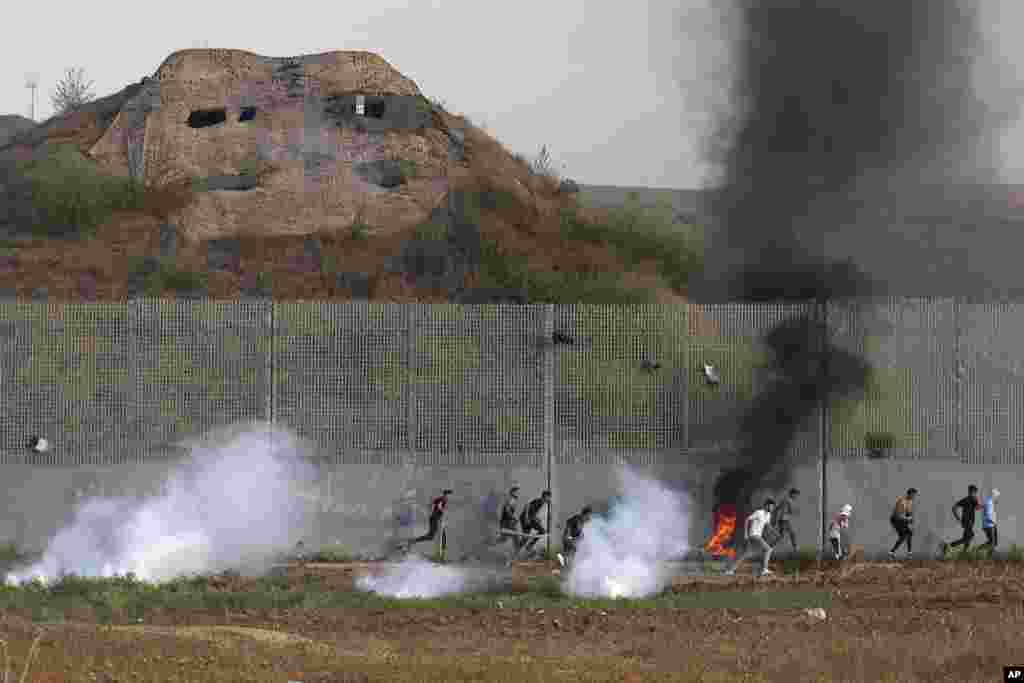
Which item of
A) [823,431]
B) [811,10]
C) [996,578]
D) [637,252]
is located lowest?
[996,578]

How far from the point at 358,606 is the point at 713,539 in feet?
27.6

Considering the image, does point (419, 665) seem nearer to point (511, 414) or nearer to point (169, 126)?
point (511, 414)

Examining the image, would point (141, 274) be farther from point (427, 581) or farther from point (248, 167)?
point (427, 581)

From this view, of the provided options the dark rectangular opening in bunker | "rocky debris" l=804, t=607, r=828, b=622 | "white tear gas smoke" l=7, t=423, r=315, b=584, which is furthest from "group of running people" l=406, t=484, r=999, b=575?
the dark rectangular opening in bunker

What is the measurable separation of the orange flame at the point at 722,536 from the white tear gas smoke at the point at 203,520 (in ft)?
23.5

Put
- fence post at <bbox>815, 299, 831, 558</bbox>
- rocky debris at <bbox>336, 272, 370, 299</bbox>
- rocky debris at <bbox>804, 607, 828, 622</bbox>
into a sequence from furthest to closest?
rocky debris at <bbox>336, 272, 370, 299</bbox> < fence post at <bbox>815, 299, 831, 558</bbox> < rocky debris at <bbox>804, 607, 828, 622</bbox>

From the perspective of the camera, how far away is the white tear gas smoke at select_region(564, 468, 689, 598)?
25891 mm

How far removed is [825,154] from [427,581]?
36.3 ft

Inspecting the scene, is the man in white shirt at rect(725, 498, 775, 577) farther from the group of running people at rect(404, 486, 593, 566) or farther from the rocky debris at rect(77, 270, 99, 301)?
the rocky debris at rect(77, 270, 99, 301)

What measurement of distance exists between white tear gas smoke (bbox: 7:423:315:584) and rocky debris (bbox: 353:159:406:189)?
16.8 metres

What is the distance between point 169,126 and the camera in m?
48.3

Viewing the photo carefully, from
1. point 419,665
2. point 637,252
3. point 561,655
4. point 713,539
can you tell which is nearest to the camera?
point 419,665

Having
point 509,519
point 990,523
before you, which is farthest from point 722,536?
point 990,523

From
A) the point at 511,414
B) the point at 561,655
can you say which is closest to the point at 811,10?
the point at 511,414
